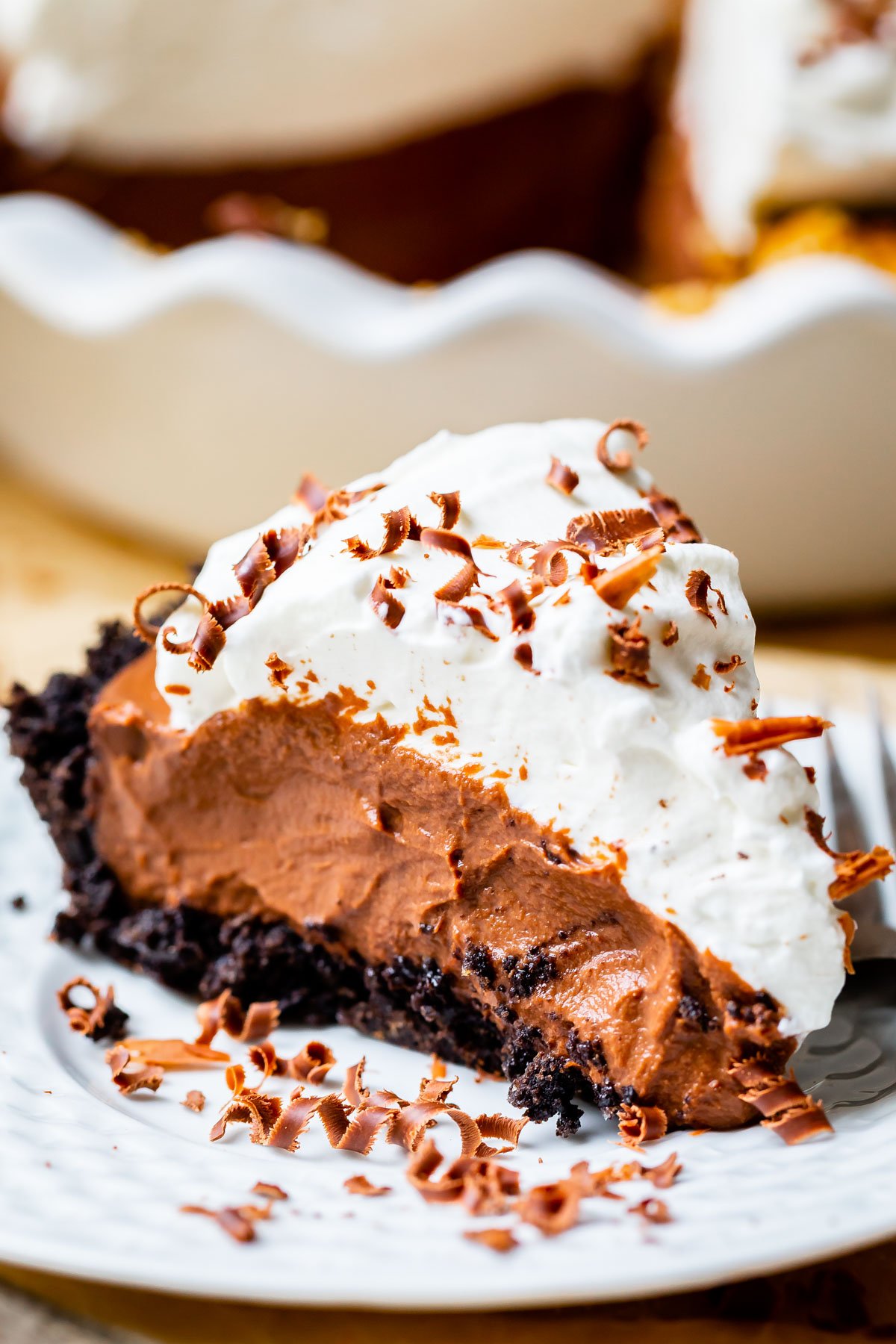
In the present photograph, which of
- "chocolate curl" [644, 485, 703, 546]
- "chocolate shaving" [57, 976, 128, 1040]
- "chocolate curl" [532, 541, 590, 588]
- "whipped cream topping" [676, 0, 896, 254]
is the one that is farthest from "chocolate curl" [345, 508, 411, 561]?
"whipped cream topping" [676, 0, 896, 254]

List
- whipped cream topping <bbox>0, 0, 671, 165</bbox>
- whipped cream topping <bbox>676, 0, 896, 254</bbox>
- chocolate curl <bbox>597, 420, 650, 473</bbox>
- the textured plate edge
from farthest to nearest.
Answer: whipped cream topping <bbox>0, 0, 671, 165</bbox>
whipped cream topping <bbox>676, 0, 896, 254</bbox>
the textured plate edge
chocolate curl <bbox>597, 420, 650, 473</bbox>

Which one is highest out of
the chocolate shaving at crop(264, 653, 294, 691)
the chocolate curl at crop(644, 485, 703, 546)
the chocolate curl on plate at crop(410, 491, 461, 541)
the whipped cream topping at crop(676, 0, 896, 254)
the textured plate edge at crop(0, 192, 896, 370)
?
the whipped cream topping at crop(676, 0, 896, 254)

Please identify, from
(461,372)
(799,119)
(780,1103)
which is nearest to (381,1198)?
(780,1103)

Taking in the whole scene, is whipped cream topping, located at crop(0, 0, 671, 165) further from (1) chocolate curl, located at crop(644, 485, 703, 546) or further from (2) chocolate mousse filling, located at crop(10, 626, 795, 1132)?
(1) chocolate curl, located at crop(644, 485, 703, 546)

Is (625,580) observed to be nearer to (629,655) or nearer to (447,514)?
(629,655)

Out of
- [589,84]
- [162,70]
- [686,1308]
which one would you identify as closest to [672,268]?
[589,84]

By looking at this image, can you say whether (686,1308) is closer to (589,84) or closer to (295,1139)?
(295,1139)

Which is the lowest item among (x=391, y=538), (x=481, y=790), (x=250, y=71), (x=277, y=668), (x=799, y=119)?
(x=481, y=790)
